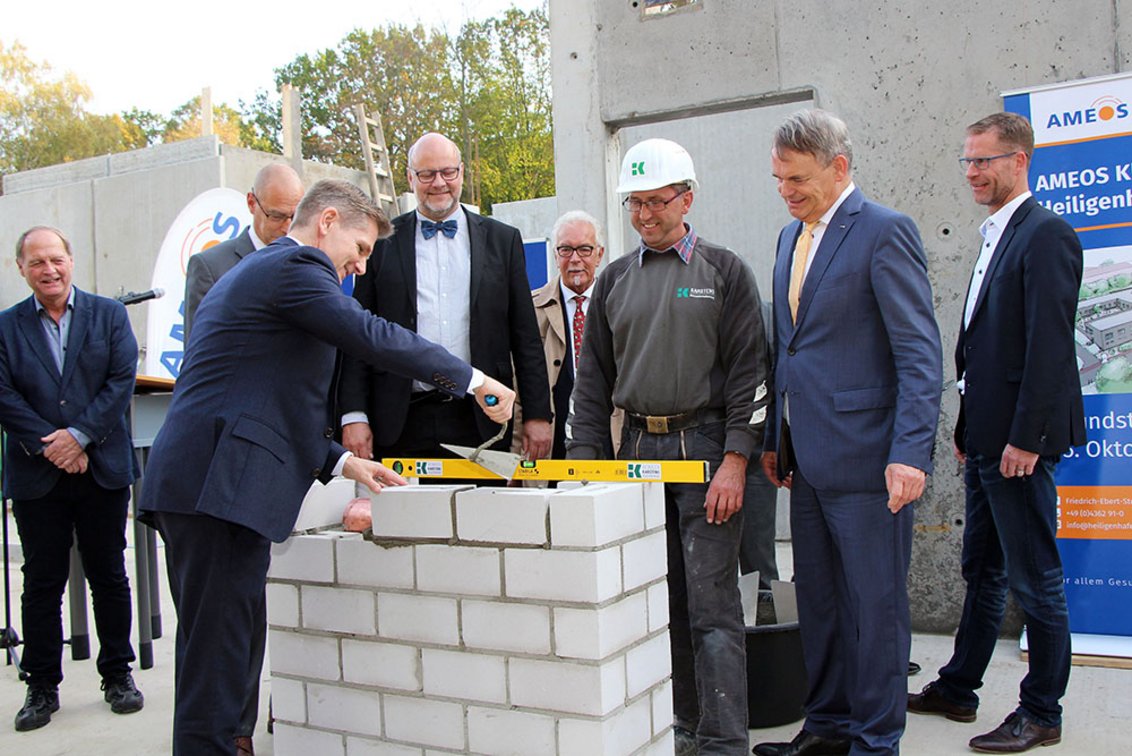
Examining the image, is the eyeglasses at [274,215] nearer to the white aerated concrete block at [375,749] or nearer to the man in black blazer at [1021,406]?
the white aerated concrete block at [375,749]

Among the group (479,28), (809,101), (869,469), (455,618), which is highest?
(479,28)

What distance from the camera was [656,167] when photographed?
10.2ft

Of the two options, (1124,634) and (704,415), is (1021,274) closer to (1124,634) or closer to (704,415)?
(704,415)

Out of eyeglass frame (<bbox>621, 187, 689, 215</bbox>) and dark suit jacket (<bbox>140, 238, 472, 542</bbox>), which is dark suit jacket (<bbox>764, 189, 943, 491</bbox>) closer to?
eyeglass frame (<bbox>621, 187, 689, 215</bbox>)

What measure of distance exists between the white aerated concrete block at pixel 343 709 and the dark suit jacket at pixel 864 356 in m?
1.45

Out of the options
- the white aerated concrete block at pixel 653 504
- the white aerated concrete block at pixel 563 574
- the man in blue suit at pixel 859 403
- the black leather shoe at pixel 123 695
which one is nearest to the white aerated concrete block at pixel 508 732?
the white aerated concrete block at pixel 563 574

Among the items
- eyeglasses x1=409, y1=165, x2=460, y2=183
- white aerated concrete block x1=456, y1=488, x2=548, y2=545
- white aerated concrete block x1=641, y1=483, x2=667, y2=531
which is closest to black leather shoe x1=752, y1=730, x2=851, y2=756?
white aerated concrete block x1=641, y1=483, x2=667, y2=531

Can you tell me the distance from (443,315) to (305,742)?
151 cm

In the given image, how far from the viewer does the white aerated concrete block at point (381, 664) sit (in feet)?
8.63

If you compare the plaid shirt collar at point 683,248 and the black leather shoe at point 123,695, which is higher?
the plaid shirt collar at point 683,248

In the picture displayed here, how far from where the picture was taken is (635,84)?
516 cm

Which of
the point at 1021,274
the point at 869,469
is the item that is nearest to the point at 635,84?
the point at 1021,274

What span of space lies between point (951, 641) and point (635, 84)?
3.18 metres

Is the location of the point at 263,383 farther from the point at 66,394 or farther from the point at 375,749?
the point at 66,394
